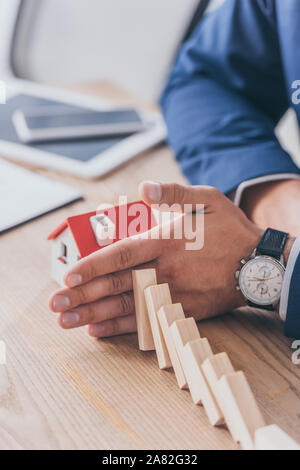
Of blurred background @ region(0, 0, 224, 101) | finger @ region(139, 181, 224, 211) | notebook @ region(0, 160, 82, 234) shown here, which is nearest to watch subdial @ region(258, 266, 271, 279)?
finger @ region(139, 181, 224, 211)

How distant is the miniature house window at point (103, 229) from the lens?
0.71m

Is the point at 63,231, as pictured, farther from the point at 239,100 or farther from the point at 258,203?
the point at 239,100

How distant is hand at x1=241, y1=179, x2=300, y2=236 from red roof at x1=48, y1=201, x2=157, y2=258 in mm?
244

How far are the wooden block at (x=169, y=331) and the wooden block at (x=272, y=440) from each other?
0.12m

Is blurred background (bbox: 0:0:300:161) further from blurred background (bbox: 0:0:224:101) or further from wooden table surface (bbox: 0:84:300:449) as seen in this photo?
wooden table surface (bbox: 0:84:300:449)

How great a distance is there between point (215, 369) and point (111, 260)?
199 millimetres

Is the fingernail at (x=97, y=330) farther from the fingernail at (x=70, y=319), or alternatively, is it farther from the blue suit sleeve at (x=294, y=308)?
the blue suit sleeve at (x=294, y=308)

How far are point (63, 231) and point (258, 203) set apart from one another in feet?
1.23

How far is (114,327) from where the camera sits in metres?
0.69

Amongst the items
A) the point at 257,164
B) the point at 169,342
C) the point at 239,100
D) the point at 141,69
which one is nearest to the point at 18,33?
the point at 141,69

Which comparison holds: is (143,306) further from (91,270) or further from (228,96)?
(228,96)

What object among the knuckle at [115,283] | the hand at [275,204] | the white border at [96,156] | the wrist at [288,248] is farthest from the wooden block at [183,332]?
the white border at [96,156]

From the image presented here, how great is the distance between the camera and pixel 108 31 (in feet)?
7.44

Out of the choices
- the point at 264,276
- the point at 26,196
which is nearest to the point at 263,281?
the point at 264,276
